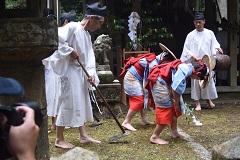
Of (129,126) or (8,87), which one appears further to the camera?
(129,126)

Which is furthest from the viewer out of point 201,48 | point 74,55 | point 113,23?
point 113,23

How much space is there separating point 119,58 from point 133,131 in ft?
10.5

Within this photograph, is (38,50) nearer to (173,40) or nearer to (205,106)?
(205,106)

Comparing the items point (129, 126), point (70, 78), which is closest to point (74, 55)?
point (70, 78)

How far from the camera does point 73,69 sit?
4.76 m

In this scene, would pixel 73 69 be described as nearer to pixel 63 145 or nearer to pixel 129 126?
pixel 63 145

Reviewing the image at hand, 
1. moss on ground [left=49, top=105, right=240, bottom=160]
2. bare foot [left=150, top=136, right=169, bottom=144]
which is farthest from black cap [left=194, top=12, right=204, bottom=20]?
bare foot [left=150, top=136, right=169, bottom=144]

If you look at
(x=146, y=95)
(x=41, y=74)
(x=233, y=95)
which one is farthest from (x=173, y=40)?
(x=41, y=74)

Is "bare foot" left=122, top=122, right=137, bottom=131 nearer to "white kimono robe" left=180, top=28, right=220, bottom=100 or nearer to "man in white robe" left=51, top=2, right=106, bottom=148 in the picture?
"man in white robe" left=51, top=2, right=106, bottom=148

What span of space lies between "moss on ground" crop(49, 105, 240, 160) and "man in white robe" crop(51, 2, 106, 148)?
364 millimetres

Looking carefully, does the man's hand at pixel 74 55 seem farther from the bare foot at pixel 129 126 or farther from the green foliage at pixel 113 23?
the green foliage at pixel 113 23

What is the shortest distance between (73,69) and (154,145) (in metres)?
1.32

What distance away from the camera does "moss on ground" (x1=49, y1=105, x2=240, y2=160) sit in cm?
445

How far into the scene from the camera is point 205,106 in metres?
8.04
